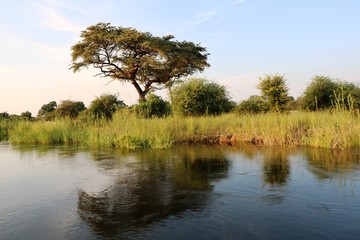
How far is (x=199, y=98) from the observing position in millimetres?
20062

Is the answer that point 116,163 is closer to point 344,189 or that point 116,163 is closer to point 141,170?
point 141,170

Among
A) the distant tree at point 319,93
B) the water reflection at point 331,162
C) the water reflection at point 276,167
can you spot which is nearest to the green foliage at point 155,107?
the distant tree at point 319,93

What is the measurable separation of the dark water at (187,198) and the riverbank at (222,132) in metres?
1.57

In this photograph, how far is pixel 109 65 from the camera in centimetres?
2914

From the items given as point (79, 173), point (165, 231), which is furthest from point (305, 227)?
point (79, 173)

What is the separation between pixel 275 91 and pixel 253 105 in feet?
5.08

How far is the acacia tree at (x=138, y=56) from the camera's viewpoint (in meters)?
27.4

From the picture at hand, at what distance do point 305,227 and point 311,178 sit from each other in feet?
8.85

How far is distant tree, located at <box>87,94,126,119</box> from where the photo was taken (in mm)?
20781

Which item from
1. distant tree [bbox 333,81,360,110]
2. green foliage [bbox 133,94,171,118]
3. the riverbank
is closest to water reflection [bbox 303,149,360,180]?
the riverbank

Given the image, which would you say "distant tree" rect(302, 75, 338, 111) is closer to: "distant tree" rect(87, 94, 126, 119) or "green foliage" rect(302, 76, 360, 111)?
"green foliage" rect(302, 76, 360, 111)

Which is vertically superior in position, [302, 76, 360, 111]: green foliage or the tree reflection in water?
[302, 76, 360, 111]: green foliage

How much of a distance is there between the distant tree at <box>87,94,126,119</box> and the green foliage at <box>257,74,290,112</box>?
924 centimetres

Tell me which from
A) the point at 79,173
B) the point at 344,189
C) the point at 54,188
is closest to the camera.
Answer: the point at 344,189
